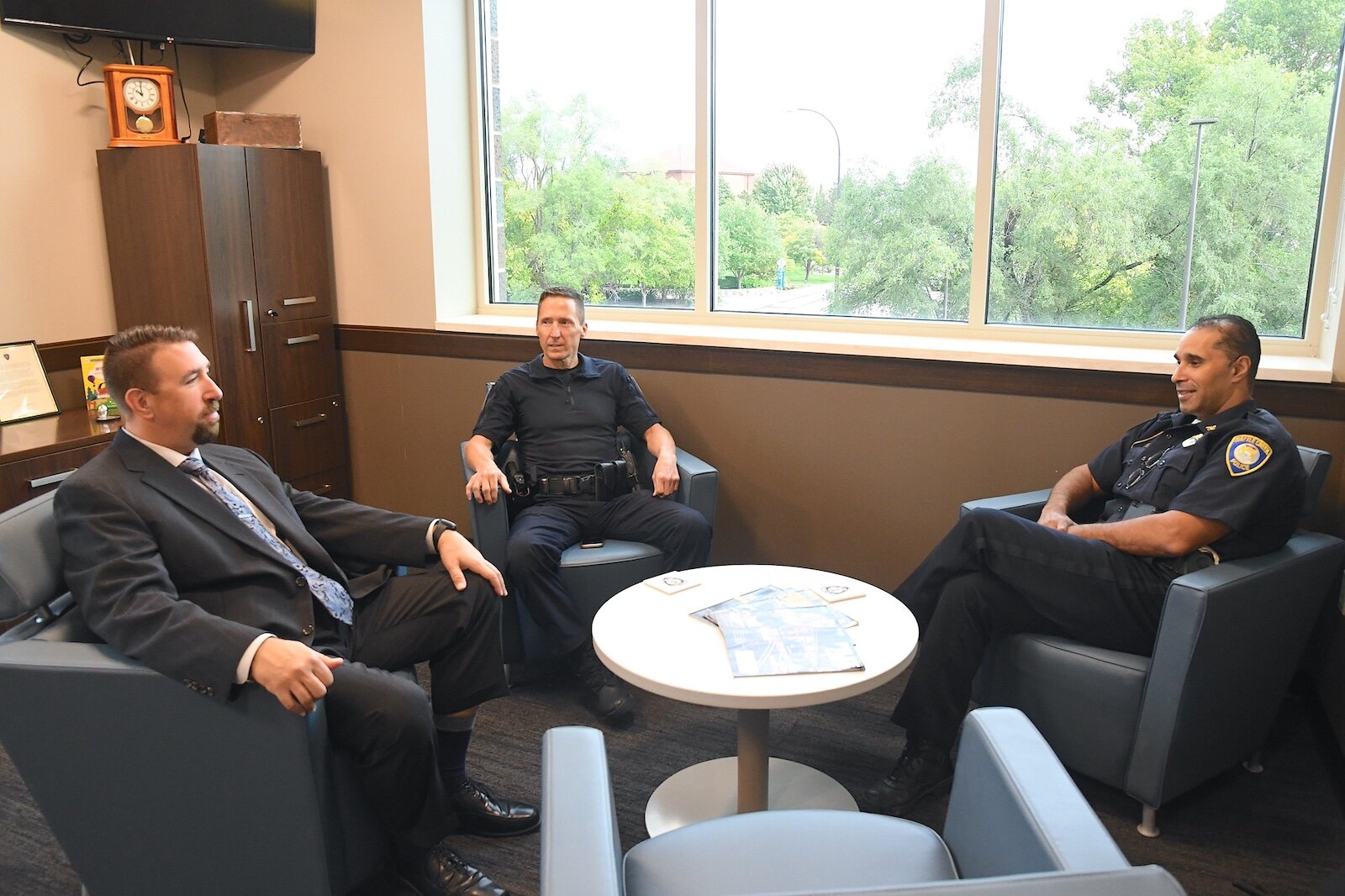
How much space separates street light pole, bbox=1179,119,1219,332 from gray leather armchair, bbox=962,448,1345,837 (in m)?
0.78

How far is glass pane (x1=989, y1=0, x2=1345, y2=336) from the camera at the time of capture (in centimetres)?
287

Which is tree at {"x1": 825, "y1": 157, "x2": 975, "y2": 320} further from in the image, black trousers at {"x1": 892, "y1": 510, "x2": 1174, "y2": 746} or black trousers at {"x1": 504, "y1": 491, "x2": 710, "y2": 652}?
black trousers at {"x1": 892, "y1": 510, "x2": 1174, "y2": 746}

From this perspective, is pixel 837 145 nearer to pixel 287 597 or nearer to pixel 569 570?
pixel 569 570

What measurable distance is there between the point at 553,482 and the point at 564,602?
48 cm

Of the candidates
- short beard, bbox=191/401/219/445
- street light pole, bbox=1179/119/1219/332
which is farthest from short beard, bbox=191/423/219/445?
street light pole, bbox=1179/119/1219/332

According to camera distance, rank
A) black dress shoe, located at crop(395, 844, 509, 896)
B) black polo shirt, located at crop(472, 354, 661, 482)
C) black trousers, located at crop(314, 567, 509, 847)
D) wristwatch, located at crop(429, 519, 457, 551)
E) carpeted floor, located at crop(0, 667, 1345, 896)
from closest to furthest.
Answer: black trousers, located at crop(314, 567, 509, 847) < black dress shoe, located at crop(395, 844, 509, 896) < carpeted floor, located at crop(0, 667, 1345, 896) < wristwatch, located at crop(429, 519, 457, 551) < black polo shirt, located at crop(472, 354, 661, 482)

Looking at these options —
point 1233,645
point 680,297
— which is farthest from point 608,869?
point 680,297

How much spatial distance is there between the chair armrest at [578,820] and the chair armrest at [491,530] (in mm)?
1569

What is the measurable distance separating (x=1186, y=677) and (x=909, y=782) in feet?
2.17

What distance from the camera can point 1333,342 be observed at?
2764 millimetres

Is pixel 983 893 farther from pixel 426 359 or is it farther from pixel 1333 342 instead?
pixel 426 359

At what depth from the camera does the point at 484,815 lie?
2242 mm

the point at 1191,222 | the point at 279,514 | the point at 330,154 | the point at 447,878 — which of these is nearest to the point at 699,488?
the point at 279,514

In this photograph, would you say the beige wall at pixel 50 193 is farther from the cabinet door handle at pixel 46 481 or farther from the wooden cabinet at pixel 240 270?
the cabinet door handle at pixel 46 481
